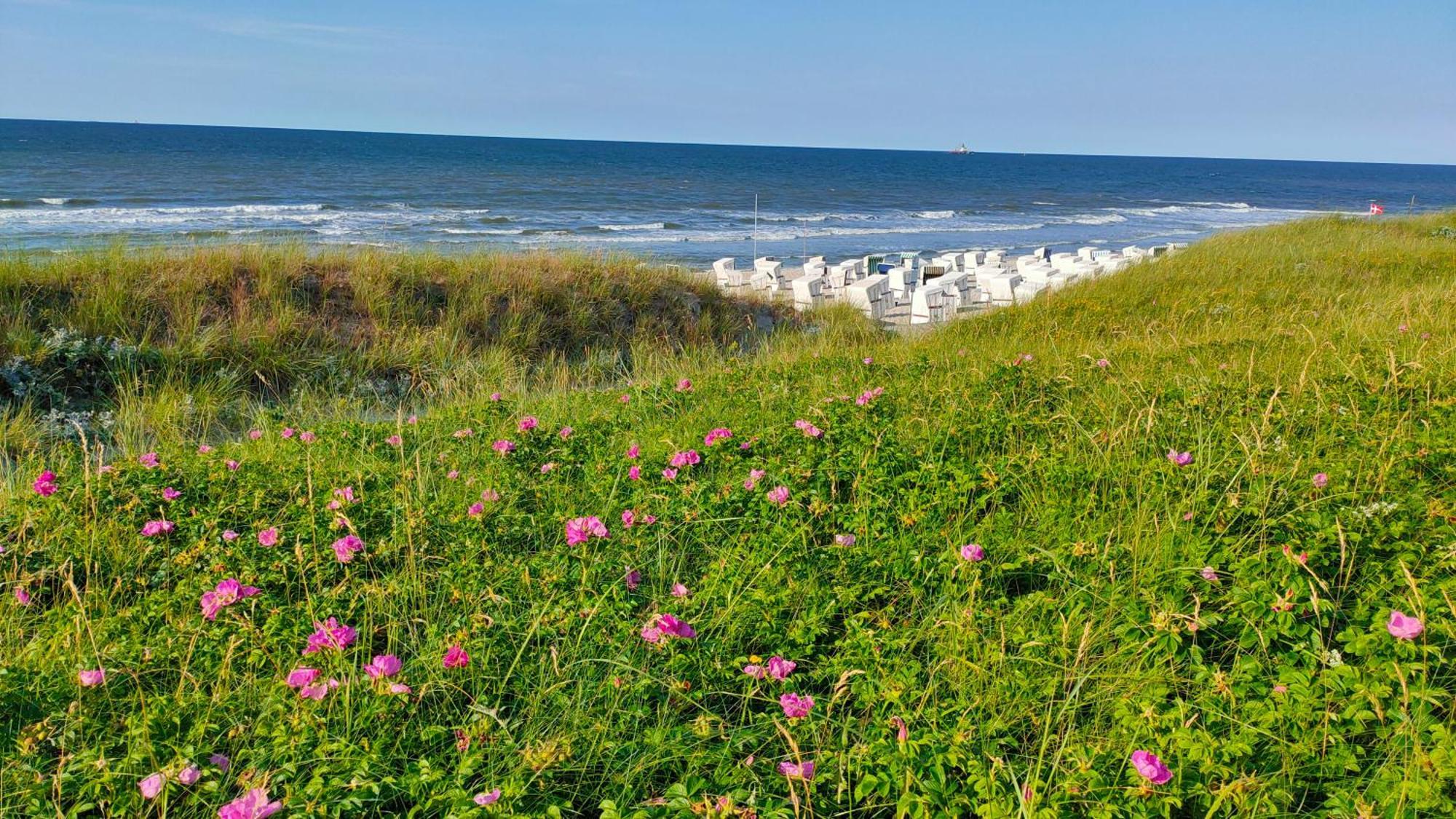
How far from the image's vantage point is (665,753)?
6.79 feet

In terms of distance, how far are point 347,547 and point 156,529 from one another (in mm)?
793

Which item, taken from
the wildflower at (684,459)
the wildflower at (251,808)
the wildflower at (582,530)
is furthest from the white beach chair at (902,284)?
the wildflower at (251,808)

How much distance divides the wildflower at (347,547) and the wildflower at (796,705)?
1.36 m

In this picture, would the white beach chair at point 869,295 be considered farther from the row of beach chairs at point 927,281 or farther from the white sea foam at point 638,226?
the white sea foam at point 638,226

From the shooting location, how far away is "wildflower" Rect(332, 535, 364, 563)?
265cm

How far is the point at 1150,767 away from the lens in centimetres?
174

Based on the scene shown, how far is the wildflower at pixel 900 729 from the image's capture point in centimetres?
188

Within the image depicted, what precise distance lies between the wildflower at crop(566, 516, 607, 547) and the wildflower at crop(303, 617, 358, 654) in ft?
2.17

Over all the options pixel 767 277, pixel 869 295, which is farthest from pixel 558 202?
pixel 869 295

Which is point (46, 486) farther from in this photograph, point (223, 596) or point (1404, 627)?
point (1404, 627)

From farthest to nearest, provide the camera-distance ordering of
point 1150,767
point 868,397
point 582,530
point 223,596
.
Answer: point 868,397, point 582,530, point 223,596, point 1150,767

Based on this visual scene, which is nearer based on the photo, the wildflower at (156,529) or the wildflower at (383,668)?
the wildflower at (383,668)

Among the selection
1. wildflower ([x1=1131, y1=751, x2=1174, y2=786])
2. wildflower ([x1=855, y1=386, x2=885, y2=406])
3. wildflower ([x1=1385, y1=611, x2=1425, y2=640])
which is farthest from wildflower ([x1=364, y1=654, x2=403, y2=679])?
wildflower ([x1=855, y1=386, x2=885, y2=406])

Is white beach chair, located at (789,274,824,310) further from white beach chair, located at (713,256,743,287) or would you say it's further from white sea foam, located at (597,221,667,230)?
white sea foam, located at (597,221,667,230)
